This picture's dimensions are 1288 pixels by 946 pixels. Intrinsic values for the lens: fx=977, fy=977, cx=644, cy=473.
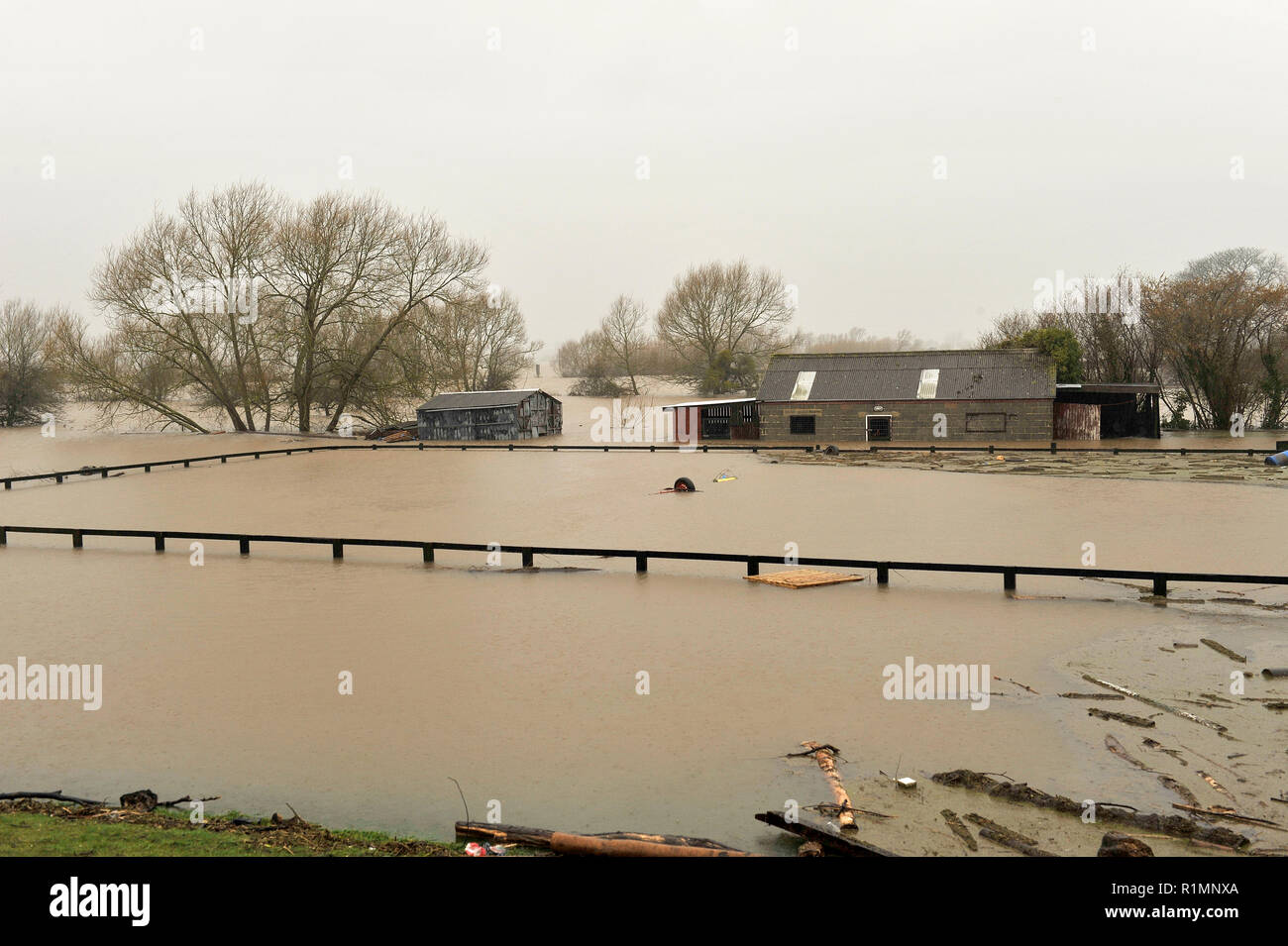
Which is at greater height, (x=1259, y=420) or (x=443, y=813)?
(x=1259, y=420)

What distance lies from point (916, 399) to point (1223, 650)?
115ft

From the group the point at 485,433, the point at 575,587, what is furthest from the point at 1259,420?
the point at 575,587

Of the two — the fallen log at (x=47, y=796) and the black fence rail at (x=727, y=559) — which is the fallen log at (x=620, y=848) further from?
the black fence rail at (x=727, y=559)

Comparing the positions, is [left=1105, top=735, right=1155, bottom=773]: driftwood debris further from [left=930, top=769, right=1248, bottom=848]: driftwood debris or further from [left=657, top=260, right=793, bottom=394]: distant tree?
[left=657, top=260, right=793, bottom=394]: distant tree

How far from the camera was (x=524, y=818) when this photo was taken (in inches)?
263

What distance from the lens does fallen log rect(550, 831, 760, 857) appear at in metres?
5.57

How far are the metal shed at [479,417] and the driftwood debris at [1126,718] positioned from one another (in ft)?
141

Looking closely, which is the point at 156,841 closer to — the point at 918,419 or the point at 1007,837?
the point at 1007,837

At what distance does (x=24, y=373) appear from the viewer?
70562 millimetres

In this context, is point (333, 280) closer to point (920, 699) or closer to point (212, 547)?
point (212, 547)

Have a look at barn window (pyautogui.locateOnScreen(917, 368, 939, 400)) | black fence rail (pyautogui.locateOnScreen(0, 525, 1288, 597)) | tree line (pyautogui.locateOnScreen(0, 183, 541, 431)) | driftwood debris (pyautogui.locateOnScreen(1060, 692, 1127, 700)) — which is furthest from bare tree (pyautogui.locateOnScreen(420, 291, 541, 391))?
driftwood debris (pyautogui.locateOnScreen(1060, 692, 1127, 700))

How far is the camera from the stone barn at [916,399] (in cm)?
4388

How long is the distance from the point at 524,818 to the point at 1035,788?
3663mm
